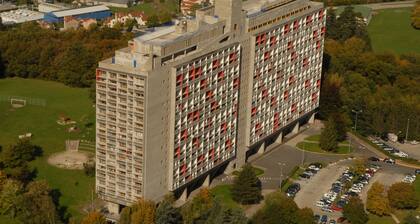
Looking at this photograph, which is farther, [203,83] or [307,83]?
[307,83]

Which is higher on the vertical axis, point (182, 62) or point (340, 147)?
point (182, 62)

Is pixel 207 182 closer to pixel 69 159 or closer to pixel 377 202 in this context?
pixel 69 159

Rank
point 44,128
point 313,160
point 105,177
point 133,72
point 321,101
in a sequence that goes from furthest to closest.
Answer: point 321,101, point 44,128, point 313,160, point 105,177, point 133,72

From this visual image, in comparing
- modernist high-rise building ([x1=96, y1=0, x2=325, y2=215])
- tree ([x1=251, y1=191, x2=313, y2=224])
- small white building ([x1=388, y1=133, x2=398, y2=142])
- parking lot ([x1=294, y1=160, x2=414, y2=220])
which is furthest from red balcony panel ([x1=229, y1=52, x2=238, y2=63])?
Answer: small white building ([x1=388, y1=133, x2=398, y2=142])

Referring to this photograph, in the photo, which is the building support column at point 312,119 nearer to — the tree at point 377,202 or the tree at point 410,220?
the tree at point 377,202

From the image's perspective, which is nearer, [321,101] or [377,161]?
[377,161]

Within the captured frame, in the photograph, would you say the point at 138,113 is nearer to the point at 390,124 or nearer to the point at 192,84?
the point at 192,84

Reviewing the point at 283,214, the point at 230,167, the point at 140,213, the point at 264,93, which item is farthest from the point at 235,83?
the point at 140,213

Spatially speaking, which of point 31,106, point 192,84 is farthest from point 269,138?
point 31,106
